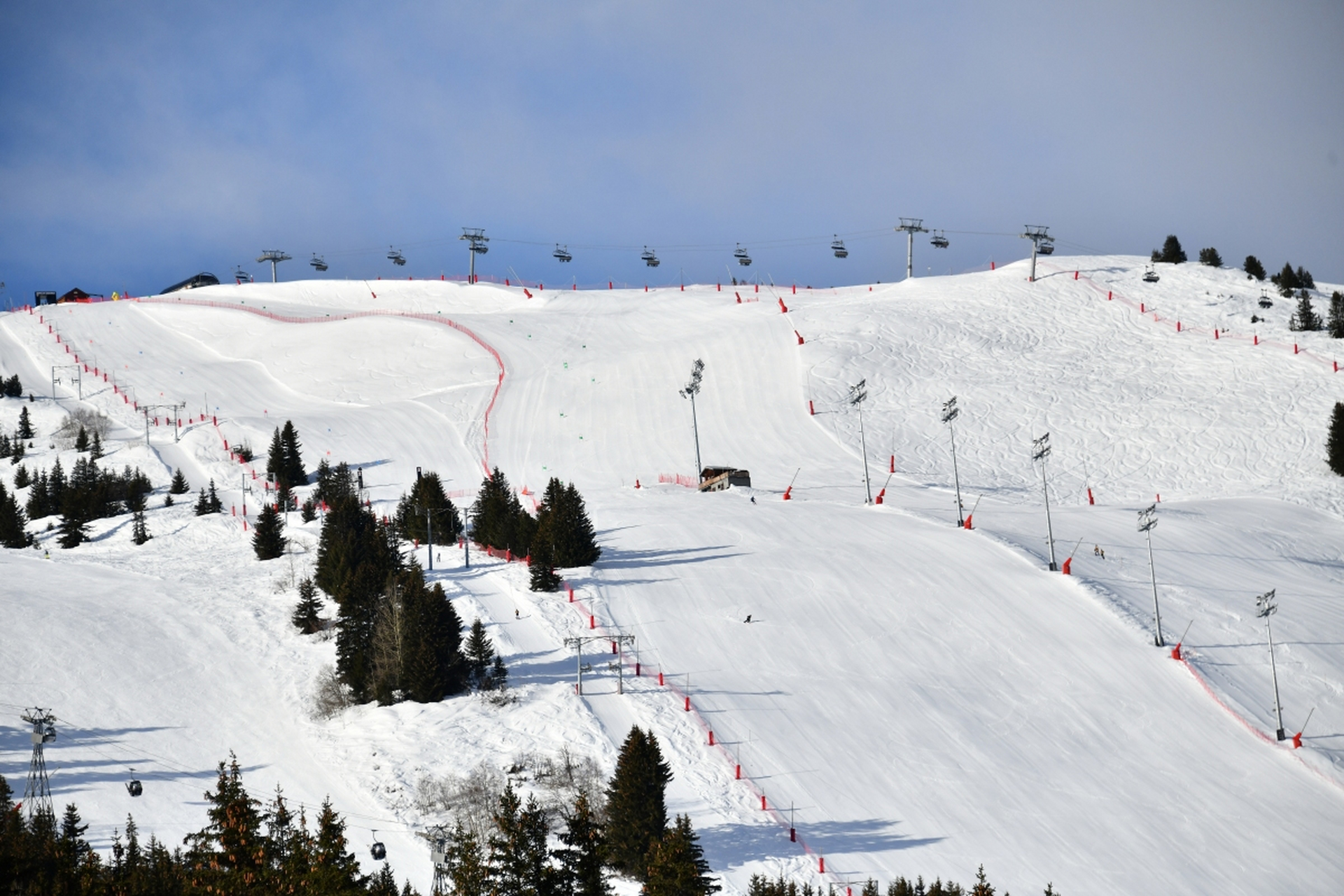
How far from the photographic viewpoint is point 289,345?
97.9m

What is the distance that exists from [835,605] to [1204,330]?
2093 inches

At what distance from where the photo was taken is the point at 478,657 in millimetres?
36094

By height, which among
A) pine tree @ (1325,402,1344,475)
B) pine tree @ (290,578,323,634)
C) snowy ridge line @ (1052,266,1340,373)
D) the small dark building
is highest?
snowy ridge line @ (1052,266,1340,373)

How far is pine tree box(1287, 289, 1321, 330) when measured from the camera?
79.2m

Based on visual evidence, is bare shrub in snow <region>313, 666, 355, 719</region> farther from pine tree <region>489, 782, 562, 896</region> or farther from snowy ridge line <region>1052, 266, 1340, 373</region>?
snowy ridge line <region>1052, 266, 1340, 373</region>

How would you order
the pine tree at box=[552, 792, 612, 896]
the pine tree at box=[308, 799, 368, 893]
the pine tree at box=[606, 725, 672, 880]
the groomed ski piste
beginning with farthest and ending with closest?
the groomed ski piste, the pine tree at box=[606, 725, 672, 880], the pine tree at box=[552, 792, 612, 896], the pine tree at box=[308, 799, 368, 893]

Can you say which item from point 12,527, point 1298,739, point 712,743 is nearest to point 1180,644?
point 1298,739

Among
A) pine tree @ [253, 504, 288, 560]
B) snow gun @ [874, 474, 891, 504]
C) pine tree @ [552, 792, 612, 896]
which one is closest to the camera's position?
pine tree @ [552, 792, 612, 896]

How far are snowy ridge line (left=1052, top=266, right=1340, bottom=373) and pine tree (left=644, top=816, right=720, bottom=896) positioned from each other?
67189mm

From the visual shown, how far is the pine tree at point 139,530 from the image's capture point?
2208 inches

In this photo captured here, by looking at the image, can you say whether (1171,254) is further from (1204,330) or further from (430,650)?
(430,650)

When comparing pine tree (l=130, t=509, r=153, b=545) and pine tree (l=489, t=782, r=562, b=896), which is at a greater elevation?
pine tree (l=130, t=509, r=153, b=545)

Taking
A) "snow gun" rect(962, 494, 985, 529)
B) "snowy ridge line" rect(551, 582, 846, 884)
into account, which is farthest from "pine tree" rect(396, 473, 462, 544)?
"snow gun" rect(962, 494, 985, 529)

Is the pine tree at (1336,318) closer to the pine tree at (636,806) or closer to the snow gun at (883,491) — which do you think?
the snow gun at (883,491)
